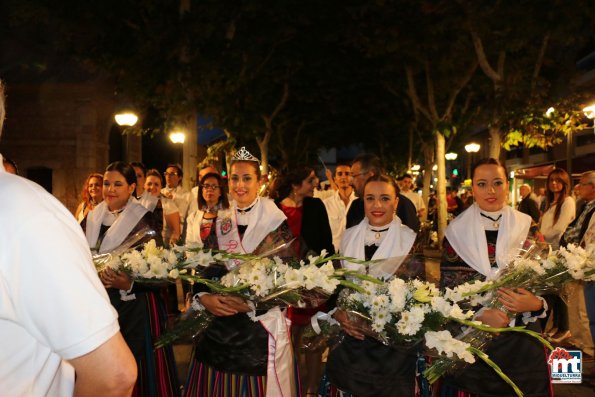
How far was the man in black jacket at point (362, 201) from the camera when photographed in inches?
231

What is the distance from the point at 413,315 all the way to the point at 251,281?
947 millimetres

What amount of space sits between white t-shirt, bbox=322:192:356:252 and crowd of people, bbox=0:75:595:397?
202cm

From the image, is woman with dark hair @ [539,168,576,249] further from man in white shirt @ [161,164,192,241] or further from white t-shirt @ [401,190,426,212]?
man in white shirt @ [161,164,192,241]

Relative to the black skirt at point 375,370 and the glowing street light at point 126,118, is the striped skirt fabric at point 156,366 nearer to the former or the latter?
the black skirt at point 375,370

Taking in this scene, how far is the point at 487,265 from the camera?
3.92 m

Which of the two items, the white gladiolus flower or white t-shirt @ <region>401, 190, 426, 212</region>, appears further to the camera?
white t-shirt @ <region>401, 190, 426, 212</region>

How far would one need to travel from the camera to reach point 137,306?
15.7 feet

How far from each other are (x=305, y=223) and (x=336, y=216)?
240 centimetres

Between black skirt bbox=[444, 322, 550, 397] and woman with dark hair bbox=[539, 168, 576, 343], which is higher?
woman with dark hair bbox=[539, 168, 576, 343]

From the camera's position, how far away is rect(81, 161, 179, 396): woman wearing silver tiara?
4734mm

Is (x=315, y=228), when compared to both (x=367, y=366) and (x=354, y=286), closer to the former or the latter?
(x=367, y=366)

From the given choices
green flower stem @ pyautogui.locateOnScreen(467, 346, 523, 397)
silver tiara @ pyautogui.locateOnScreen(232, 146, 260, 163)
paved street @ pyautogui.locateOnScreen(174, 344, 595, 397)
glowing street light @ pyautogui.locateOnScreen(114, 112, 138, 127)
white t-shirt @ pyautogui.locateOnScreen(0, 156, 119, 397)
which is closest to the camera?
white t-shirt @ pyautogui.locateOnScreen(0, 156, 119, 397)

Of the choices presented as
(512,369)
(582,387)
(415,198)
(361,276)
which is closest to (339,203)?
(582,387)

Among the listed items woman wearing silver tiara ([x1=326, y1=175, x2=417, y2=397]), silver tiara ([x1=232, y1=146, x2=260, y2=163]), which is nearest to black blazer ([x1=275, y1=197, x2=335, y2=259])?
silver tiara ([x1=232, y1=146, x2=260, y2=163])
